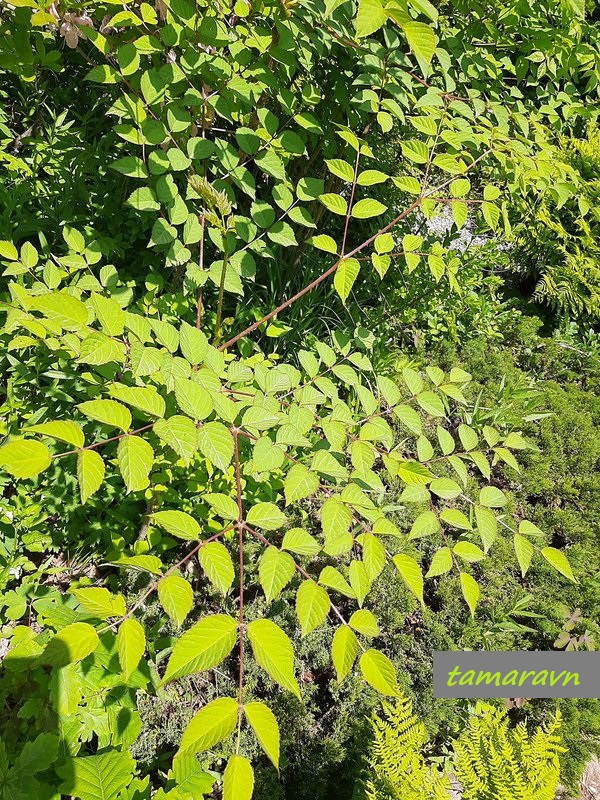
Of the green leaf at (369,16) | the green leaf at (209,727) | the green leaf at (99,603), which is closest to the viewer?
the green leaf at (209,727)

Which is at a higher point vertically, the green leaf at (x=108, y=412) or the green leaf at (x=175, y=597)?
the green leaf at (x=108, y=412)

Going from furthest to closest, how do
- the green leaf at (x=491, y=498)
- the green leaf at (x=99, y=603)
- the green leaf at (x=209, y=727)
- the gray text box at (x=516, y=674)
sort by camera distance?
the gray text box at (x=516, y=674)
the green leaf at (x=491, y=498)
the green leaf at (x=99, y=603)
the green leaf at (x=209, y=727)

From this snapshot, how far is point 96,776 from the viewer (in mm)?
959

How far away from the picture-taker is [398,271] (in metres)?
3.06

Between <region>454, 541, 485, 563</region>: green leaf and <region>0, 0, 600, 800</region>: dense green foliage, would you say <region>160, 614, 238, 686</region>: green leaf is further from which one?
<region>454, 541, 485, 563</region>: green leaf

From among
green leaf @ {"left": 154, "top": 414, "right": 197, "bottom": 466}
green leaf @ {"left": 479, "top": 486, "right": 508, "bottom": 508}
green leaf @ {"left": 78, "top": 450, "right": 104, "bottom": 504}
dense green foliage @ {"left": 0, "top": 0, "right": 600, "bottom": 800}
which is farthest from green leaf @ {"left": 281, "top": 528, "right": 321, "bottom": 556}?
green leaf @ {"left": 479, "top": 486, "right": 508, "bottom": 508}

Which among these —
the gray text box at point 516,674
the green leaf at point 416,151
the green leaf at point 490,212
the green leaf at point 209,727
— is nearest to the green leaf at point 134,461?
the green leaf at point 209,727

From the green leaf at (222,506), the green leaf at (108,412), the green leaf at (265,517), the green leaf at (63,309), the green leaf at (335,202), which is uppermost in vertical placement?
the green leaf at (335,202)

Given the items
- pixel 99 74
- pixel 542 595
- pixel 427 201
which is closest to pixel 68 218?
pixel 99 74

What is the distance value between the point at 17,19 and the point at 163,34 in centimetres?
33

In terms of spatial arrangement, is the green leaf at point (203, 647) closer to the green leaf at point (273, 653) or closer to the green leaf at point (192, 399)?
the green leaf at point (273, 653)

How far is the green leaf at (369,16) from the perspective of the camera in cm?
91

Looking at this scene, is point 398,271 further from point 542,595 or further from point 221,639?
point 221,639

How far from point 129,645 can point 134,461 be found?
27 cm
